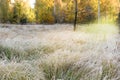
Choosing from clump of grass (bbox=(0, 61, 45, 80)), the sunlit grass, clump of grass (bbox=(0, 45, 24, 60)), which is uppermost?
clump of grass (bbox=(0, 61, 45, 80))

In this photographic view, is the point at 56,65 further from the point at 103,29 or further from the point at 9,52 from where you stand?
the point at 103,29

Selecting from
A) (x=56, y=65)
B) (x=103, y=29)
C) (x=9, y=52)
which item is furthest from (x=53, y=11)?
(x=56, y=65)

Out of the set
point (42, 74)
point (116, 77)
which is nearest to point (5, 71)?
point (42, 74)

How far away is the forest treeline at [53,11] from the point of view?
1129 inches

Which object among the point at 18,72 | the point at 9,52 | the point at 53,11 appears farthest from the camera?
the point at 53,11

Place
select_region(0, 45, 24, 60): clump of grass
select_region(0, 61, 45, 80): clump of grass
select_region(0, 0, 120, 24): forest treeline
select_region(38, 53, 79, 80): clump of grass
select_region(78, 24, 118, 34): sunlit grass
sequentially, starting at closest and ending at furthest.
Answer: select_region(0, 61, 45, 80): clump of grass
select_region(38, 53, 79, 80): clump of grass
select_region(0, 45, 24, 60): clump of grass
select_region(78, 24, 118, 34): sunlit grass
select_region(0, 0, 120, 24): forest treeline

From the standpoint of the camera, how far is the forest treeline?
94.1ft

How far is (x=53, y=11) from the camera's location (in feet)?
116

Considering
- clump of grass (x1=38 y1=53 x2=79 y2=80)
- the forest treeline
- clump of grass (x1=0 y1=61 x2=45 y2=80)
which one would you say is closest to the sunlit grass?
clump of grass (x1=38 y1=53 x2=79 y2=80)

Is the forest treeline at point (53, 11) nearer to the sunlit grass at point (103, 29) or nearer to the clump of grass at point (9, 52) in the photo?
the sunlit grass at point (103, 29)

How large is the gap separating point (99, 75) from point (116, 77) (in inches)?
10.8

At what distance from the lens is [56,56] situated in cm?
473

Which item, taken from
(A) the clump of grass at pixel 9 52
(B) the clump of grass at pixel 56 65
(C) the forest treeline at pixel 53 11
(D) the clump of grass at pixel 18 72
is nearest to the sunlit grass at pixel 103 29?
(A) the clump of grass at pixel 9 52

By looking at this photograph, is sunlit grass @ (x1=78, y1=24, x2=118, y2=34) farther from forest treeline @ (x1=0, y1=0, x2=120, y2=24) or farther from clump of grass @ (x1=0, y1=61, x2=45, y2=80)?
forest treeline @ (x1=0, y1=0, x2=120, y2=24)
